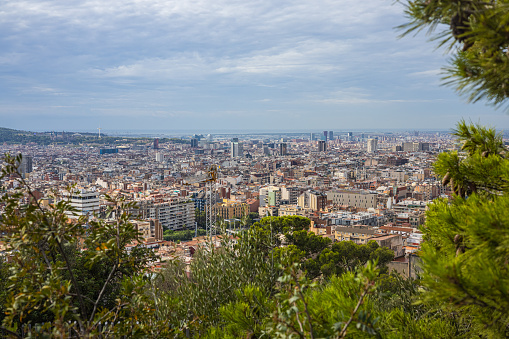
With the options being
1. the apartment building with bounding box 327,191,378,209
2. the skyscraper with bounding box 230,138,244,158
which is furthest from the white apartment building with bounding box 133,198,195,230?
the skyscraper with bounding box 230,138,244,158

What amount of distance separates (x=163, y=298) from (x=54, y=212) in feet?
2.90

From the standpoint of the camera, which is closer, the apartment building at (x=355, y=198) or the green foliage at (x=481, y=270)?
the green foliage at (x=481, y=270)

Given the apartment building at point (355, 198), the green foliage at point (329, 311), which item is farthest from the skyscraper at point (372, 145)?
the green foliage at point (329, 311)

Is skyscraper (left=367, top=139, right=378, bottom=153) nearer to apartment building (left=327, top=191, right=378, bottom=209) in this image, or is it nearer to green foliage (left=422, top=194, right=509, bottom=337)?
apartment building (left=327, top=191, right=378, bottom=209)

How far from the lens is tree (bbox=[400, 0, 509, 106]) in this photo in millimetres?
994

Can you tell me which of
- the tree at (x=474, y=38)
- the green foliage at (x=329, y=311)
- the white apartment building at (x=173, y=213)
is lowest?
the white apartment building at (x=173, y=213)

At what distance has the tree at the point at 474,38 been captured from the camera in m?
0.99

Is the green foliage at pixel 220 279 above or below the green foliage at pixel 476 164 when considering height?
below

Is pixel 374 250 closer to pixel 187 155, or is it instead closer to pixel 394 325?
pixel 394 325

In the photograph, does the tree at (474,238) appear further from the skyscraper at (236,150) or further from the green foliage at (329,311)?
the skyscraper at (236,150)

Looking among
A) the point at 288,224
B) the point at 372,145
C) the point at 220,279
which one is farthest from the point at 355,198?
the point at 372,145

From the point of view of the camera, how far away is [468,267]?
3.65 feet

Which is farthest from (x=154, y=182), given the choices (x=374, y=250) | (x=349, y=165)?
(x=374, y=250)

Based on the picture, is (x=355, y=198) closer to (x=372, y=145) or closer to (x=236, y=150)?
(x=236, y=150)
